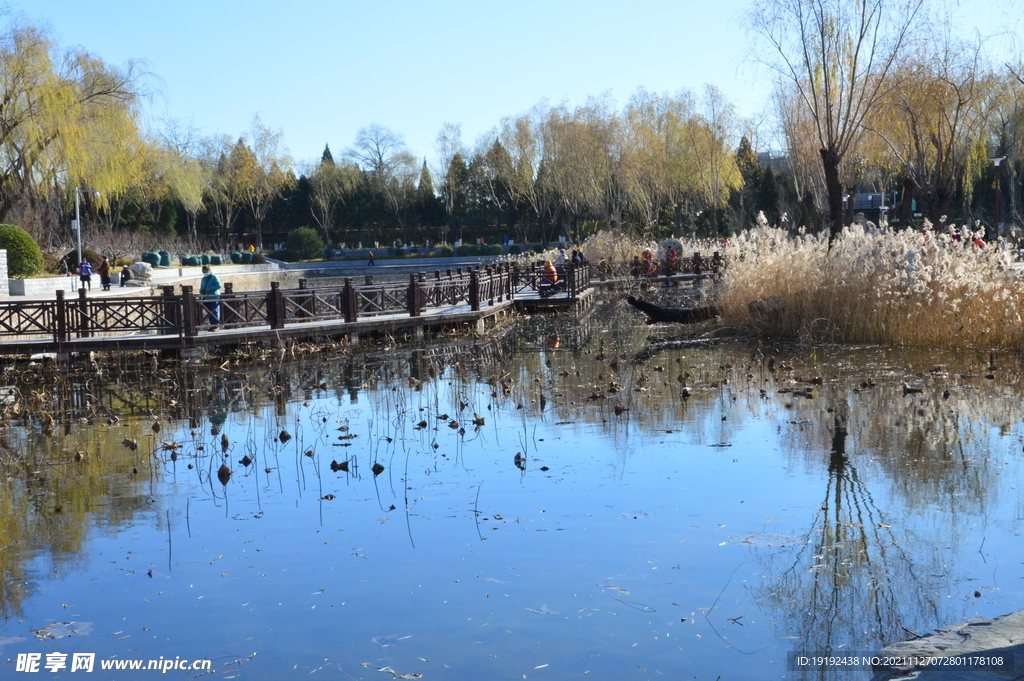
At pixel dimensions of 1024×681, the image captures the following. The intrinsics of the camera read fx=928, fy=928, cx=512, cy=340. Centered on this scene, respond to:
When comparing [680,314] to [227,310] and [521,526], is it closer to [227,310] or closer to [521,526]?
[227,310]

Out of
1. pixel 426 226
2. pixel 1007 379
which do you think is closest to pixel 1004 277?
pixel 1007 379

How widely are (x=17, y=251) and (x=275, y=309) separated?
16357 millimetres

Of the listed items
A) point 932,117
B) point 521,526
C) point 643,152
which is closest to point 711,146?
point 643,152

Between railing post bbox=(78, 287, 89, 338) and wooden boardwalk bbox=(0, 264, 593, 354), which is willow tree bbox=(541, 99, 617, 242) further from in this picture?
railing post bbox=(78, 287, 89, 338)

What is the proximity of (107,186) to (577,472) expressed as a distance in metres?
32.2

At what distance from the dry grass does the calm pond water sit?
185 centimetres

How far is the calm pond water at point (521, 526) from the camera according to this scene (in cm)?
515

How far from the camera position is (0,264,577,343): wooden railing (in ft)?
59.5

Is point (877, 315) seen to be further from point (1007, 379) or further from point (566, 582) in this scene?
point (566, 582)

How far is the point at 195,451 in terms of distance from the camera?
9.89 m

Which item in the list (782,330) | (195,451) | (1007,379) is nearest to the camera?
(195,451)

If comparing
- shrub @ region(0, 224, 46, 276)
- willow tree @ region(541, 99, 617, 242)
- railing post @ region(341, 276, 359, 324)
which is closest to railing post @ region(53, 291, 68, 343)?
railing post @ region(341, 276, 359, 324)

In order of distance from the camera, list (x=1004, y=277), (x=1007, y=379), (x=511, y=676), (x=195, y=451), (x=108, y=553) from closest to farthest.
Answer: (x=511, y=676) → (x=108, y=553) → (x=195, y=451) → (x=1007, y=379) → (x=1004, y=277)

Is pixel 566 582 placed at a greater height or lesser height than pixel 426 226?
lesser
